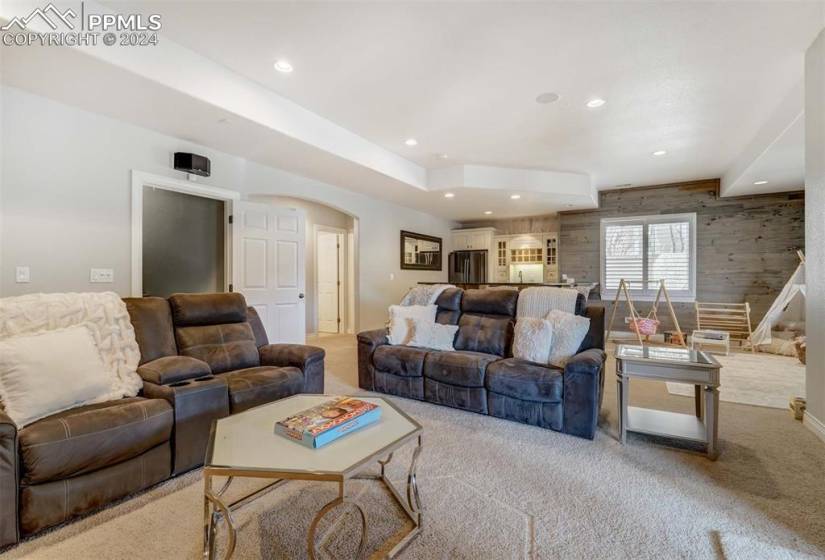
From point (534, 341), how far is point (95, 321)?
3.05m

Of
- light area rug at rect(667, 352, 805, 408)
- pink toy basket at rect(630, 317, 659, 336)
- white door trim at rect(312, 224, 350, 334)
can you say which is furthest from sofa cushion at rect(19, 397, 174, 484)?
pink toy basket at rect(630, 317, 659, 336)

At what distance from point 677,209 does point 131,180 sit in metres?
8.05

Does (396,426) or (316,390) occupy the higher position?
(396,426)

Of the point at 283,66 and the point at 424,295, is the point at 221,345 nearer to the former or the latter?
the point at 424,295

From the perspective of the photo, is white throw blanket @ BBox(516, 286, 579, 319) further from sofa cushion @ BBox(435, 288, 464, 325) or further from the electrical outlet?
the electrical outlet

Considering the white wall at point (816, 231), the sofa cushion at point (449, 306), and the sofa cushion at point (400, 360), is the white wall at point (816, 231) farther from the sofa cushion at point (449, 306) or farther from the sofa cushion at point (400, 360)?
the sofa cushion at point (400, 360)

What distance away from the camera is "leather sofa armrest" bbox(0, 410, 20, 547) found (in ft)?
4.88

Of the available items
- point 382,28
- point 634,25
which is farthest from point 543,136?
point 382,28

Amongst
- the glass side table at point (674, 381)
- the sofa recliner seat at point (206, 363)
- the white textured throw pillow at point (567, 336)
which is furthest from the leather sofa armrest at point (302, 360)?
the glass side table at point (674, 381)

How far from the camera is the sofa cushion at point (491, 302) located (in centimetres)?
357

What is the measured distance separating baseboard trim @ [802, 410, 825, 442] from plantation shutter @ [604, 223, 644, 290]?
4776 millimetres

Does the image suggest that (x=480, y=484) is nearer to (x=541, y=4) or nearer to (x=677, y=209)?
(x=541, y=4)

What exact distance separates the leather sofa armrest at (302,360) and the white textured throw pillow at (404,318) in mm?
930

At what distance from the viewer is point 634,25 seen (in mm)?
2453
